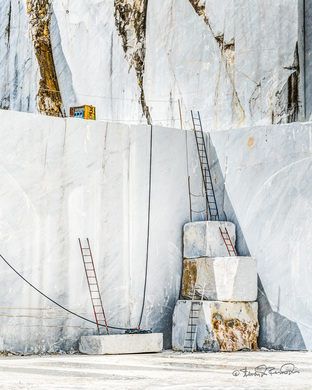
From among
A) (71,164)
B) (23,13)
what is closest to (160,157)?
(71,164)

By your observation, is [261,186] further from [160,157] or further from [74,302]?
[74,302]

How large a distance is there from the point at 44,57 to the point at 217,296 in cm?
845

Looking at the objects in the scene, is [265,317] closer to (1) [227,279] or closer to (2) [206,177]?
(1) [227,279]

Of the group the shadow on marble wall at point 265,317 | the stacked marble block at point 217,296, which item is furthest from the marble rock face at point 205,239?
the shadow on marble wall at point 265,317

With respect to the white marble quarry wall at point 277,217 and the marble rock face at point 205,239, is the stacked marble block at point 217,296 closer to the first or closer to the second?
the marble rock face at point 205,239

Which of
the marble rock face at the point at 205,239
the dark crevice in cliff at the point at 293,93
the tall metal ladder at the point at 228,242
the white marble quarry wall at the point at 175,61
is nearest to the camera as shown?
the marble rock face at the point at 205,239

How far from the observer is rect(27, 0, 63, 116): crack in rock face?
66.5 ft

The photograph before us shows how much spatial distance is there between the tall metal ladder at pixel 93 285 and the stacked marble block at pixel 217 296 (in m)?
1.13

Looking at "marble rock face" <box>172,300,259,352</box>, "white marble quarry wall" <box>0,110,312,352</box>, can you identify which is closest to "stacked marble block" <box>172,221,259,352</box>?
"marble rock face" <box>172,300,259,352</box>

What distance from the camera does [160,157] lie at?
48.7 feet

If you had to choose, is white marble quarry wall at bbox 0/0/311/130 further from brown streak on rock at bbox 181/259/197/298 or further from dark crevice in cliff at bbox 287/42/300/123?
brown streak on rock at bbox 181/259/197/298

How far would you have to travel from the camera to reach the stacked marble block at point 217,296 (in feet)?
45.8

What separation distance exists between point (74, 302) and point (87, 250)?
0.74m
